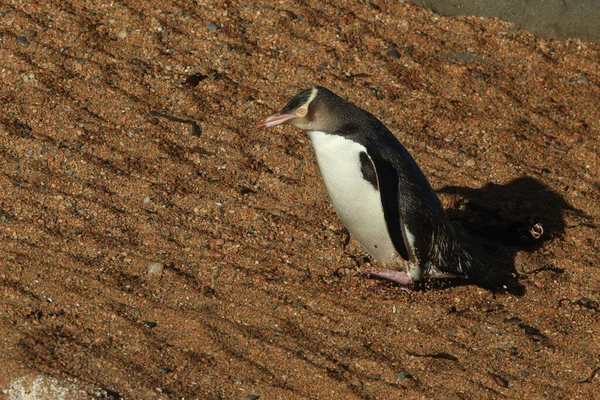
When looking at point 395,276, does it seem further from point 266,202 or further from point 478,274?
point 266,202

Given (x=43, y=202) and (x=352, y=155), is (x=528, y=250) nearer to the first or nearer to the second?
(x=352, y=155)

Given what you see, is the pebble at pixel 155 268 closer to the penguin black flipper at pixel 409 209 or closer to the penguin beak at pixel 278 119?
the penguin beak at pixel 278 119

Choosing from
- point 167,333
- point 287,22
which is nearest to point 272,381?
point 167,333

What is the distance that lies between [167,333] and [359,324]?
2.89 ft

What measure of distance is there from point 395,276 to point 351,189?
1.69ft

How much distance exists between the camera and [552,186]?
484cm

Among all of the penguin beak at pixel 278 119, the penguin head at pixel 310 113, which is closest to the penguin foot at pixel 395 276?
the penguin head at pixel 310 113

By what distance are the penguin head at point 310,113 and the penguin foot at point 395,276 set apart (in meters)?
0.76

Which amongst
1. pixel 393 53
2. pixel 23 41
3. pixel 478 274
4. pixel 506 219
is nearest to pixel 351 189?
pixel 478 274

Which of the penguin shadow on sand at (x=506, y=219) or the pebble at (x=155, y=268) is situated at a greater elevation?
the penguin shadow on sand at (x=506, y=219)

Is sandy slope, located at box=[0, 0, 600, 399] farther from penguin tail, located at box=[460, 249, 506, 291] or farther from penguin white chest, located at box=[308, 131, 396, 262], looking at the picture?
penguin white chest, located at box=[308, 131, 396, 262]

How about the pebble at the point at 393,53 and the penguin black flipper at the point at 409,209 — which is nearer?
the penguin black flipper at the point at 409,209

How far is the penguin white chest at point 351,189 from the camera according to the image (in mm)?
3898

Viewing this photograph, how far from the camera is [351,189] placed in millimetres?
3934
